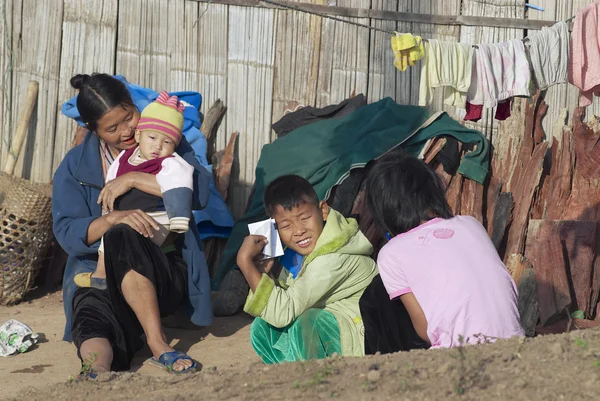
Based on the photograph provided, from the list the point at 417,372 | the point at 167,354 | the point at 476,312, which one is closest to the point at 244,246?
the point at 167,354

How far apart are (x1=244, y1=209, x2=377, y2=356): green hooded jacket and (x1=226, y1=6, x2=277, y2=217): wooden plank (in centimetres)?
223

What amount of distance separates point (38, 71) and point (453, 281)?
13.2ft

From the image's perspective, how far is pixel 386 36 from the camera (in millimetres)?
6223

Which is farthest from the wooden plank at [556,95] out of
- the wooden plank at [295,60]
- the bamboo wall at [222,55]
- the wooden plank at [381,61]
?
the wooden plank at [295,60]

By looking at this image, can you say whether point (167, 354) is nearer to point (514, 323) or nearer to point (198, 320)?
point (198, 320)

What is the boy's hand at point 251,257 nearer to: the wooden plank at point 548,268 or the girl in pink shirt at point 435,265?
the girl in pink shirt at point 435,265

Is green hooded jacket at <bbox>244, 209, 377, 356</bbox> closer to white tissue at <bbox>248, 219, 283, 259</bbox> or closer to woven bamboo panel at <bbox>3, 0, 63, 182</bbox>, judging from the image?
white tissue at <bbox>248, 219, 283, 259</bbox>

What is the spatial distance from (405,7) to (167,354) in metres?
3.31

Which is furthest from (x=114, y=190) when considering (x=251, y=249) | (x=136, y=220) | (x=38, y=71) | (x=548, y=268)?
(x=548, y=268)

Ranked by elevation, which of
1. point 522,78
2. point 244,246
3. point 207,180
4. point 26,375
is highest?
point 522,78

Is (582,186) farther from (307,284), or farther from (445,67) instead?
(307,284)

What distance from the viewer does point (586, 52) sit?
509 centimetres

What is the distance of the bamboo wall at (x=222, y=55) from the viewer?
6094mm

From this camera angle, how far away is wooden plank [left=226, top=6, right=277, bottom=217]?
6.15 metres
